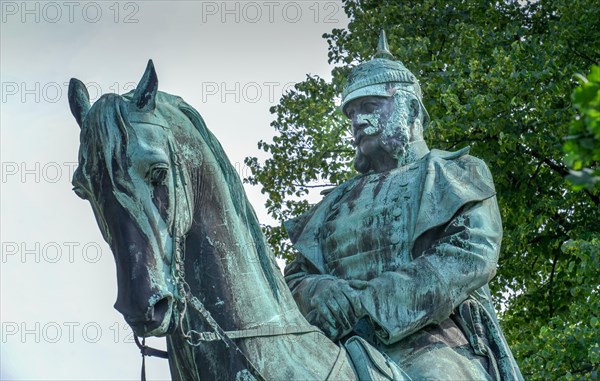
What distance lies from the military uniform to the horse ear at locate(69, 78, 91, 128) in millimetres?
1861

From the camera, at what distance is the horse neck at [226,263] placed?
25.9 ft

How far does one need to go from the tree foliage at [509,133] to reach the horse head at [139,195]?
1210 cm

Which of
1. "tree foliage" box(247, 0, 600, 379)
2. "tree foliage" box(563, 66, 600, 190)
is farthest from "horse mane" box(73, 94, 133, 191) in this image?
"tree foliage" box(247, 0, 600, 379)

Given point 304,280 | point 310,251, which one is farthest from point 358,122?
point 304,280

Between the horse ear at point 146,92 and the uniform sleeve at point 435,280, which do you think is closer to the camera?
the horse ear at point 146,92

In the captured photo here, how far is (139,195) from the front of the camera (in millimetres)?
7656

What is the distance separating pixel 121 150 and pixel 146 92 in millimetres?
331

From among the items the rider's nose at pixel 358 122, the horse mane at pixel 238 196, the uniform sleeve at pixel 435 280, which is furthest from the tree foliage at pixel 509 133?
the horse mane at pixel 238 196

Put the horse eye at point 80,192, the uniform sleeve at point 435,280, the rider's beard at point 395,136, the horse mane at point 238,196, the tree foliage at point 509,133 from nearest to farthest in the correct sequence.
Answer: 1. the horse eye at point 80,192
2. the horse mane at point 238,196
3. the uniform sleeve at point 435,280
4. the rider's beard at point 395,136
5. the tree foliage at point 509,133

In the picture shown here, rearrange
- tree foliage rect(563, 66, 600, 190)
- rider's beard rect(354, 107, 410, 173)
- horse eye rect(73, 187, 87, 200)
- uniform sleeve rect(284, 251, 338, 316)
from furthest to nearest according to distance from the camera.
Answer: rider's beard rect(354, 107, 410, 173), uniform sleeve rect(284, 251, 338, 316), horse eye rect(73, 187, 87, 200), tree foliage rect(563, 66, 600, 190)

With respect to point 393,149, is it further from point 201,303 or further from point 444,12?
point 444,12

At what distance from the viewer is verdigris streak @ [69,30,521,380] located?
7688 millimetres

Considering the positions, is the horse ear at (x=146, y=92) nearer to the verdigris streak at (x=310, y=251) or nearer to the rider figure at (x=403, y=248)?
the verdigris streak at (x=310, y=251)

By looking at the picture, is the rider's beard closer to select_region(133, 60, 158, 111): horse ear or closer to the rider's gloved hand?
the rider's gloved hand
